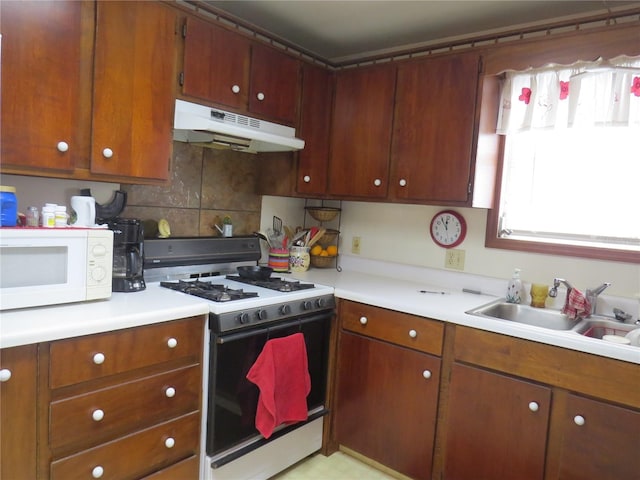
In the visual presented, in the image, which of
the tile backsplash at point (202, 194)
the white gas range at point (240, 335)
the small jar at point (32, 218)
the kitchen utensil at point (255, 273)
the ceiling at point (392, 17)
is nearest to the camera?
the small jar at point (32, 218)

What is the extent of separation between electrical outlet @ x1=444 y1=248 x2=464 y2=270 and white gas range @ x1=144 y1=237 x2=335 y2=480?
2.45ft

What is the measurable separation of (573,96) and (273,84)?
58.2 inches

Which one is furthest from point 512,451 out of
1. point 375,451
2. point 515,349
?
point 375,451

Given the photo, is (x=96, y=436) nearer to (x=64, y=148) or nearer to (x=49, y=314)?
(x=49, y=314)

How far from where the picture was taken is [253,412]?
201 centimetres

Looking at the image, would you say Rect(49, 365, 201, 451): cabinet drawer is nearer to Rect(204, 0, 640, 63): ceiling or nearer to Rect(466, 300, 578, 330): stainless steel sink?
Rect(466, 300, 578, 330): stainless steel sink

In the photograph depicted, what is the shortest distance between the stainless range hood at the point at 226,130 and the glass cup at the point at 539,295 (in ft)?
4.65

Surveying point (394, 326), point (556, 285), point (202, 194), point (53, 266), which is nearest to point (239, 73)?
point (202, 194)

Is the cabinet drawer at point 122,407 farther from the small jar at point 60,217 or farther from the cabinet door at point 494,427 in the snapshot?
the cabinet door at point 494,427

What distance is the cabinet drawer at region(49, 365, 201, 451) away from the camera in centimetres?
144

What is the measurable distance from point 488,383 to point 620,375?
0.48 meters

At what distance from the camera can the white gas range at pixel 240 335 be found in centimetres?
186

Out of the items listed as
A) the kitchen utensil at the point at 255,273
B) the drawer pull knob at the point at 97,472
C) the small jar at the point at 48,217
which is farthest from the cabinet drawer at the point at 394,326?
the small jar at the point at 48,217

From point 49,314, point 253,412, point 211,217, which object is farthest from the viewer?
point 211,217
